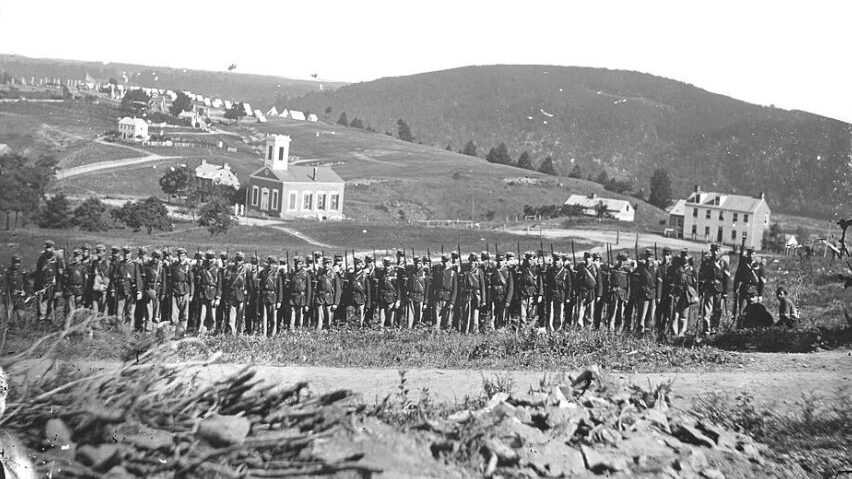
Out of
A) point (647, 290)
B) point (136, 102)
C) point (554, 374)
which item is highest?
point (136, 102)

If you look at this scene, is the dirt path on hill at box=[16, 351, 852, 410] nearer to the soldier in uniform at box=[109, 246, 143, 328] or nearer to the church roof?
the soldier in uniform at box=[109, 246, 143, 328]

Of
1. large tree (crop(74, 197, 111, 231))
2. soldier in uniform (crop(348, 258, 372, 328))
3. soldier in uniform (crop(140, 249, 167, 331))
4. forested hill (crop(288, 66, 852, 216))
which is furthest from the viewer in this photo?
forested hill (crop(288, 66, 852, 216))

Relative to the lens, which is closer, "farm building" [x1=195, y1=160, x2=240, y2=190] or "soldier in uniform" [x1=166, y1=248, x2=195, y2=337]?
"soldier in uniform" [x1=166, y1=248, x2=195, y2=337]

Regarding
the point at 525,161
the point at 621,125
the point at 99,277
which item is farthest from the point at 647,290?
the point at 621,125

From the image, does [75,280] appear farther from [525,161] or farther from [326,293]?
[525,161]

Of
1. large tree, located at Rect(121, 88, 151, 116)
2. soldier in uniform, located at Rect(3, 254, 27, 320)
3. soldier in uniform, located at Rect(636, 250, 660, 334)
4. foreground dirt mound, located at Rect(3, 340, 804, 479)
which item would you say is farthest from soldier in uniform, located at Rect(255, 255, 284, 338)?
soldier in uniform, located at Rect(636, 250, 660, 334)

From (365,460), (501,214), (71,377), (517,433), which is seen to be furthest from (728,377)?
(501,214)

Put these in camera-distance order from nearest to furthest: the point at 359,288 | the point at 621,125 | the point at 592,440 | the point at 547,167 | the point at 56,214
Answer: the point at 592,440
the point at 56,214
the point at 359,288
the point at 547,167
the point at 621,125
